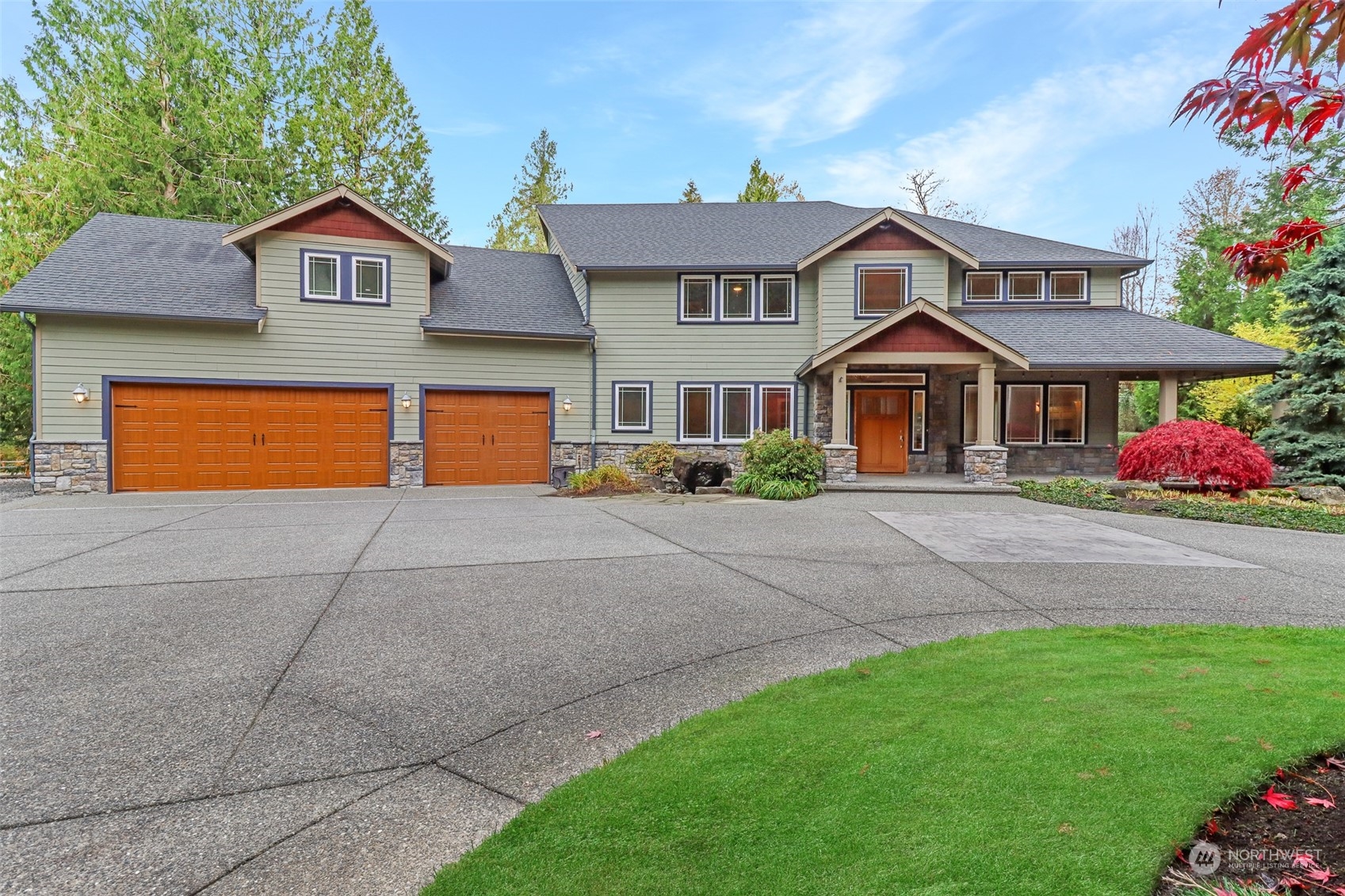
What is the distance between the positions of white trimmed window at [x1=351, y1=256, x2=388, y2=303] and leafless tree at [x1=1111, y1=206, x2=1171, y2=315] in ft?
116

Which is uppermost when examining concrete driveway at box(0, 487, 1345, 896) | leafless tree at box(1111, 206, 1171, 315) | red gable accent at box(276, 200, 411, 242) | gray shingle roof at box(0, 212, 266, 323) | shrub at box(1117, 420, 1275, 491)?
leafless tree at box(1111, 206, 1171, 315)

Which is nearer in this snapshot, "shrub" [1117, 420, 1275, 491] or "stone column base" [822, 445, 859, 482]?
"shrub" [1117, 420, 1275, 491]

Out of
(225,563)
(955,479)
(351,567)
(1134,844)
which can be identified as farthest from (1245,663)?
(955,479)

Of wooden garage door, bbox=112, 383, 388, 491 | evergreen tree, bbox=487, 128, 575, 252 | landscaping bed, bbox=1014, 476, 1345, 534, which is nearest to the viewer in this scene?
landscaping bed, bbox=1014, 476, 1345, 534

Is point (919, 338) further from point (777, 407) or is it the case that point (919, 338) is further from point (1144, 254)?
point (1144, 254)

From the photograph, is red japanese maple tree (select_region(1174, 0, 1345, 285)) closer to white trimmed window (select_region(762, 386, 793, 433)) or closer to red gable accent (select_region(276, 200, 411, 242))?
white trimmed window (select_region(762, 386, 793, 433))

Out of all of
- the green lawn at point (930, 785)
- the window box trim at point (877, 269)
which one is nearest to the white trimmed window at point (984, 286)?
the window box trim at point (877, 269)

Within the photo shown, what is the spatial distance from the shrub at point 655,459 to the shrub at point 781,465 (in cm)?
197

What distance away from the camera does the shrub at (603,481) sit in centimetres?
1409

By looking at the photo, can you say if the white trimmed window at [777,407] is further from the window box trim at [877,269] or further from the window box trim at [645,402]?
the window box trim at [645,402]

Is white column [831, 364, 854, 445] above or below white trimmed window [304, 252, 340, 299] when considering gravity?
below

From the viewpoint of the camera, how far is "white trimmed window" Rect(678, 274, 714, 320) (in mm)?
16703

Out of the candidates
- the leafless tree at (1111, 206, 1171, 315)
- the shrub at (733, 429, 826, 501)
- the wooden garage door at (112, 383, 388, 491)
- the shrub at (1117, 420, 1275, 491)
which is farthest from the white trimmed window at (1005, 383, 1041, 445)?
the leafless tree at (1111, 206, 1171, 315)

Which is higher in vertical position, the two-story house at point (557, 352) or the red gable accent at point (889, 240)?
the red gable accent at point (889, 240)
